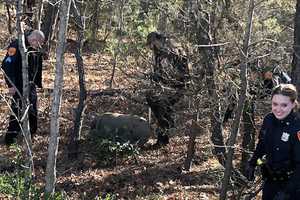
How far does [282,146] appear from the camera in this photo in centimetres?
454

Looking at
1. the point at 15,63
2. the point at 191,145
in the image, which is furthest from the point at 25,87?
the point at 191,145

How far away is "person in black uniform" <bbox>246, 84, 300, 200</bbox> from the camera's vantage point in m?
4.42

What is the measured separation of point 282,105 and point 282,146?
1.29ft

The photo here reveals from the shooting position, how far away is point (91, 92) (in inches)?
512

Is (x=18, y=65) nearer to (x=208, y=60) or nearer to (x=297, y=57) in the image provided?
(x=208, y=60)

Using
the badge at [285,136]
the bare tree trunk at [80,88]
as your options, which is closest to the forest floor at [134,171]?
the bare tree trunk at [80,88]

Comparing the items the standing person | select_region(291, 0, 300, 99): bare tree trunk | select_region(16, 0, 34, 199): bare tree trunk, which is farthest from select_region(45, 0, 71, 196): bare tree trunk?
select_region(291, 0, 300, 99): bare tree trunk

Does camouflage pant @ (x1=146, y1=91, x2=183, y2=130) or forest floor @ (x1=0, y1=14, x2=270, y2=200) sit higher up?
camouflage pant @ (x1=146, y1=91, x2=183, y2=130)

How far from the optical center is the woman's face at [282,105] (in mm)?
4473

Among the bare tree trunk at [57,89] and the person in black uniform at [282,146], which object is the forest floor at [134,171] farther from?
the person in black uniform at [282,146]

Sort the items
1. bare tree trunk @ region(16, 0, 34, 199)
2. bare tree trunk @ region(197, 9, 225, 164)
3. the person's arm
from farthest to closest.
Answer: bare tree trunk @ region(197, 9, 225, 164) < bare tree trunk @ region(16, 0, 34, 199) < the person's arm

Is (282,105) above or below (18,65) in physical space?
below

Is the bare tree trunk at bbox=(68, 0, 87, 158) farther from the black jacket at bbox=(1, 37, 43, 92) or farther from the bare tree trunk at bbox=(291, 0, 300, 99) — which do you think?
the bare tree trunk at bbox=(291, 0, 300, 99)

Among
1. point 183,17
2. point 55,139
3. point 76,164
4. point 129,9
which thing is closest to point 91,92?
point 129,9
